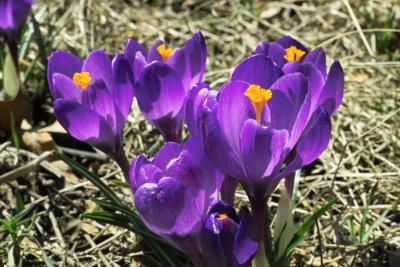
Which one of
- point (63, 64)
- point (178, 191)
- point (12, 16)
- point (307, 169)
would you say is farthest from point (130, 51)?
point (307, 169)

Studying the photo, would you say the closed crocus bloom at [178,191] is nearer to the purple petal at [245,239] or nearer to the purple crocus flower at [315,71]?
the purple petal at [245,239]

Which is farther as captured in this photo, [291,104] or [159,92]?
[159,92]

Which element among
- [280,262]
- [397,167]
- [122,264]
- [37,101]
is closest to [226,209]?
[280,262]

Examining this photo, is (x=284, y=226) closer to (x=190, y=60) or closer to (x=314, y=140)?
(x=314, y=140)

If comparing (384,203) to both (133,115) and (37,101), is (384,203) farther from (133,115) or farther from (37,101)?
(37,101)

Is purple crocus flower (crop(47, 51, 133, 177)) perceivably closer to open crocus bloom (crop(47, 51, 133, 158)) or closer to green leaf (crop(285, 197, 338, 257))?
open crocus bloom (crop(47, 51, 133, 158))

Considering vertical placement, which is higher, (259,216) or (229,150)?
(229,150)

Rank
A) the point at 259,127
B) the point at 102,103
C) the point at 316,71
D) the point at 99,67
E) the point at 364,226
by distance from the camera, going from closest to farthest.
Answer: the point at 259,127, the point at 316,71, the point at 102,103, the point at 99,67, the point at 364,226

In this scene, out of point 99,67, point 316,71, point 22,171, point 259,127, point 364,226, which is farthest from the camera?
point 22,171
